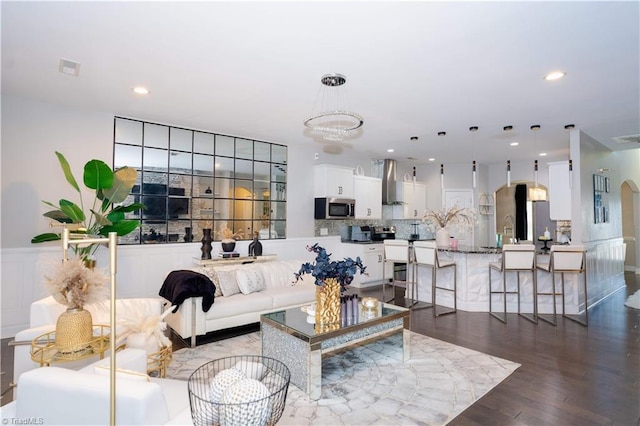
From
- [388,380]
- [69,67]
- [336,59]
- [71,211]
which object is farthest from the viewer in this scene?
[71,211]

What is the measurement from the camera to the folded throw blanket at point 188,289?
3.60 metres

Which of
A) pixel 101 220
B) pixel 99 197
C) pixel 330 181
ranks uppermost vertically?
pixel 330 181

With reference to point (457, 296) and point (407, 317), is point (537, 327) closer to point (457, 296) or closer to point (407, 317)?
point (457, 296)

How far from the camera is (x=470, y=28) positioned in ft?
8.28

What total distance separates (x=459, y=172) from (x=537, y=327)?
5206 millimetres

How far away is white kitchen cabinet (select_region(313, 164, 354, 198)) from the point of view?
6.81 m

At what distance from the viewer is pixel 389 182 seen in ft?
26.7

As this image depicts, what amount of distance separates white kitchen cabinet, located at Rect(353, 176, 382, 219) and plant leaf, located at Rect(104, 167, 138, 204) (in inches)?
178

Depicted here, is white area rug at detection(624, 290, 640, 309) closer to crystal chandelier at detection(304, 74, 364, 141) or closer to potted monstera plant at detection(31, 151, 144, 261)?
crystal chandelier at detection(304, 74, 364, 141)

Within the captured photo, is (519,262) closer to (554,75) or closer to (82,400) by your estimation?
(554,75)

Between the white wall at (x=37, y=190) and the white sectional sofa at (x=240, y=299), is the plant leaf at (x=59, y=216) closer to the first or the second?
the white wall at (x=37, y=190)

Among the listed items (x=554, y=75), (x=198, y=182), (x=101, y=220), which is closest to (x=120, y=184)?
(x=101, y=220)

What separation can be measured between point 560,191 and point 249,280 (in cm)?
507

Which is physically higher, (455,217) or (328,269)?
(455,217)
